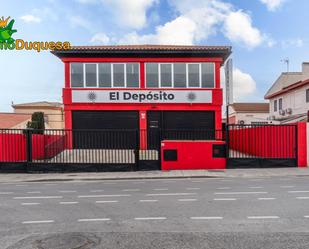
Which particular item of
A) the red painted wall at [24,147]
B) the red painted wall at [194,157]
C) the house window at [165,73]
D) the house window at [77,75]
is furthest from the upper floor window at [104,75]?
the red painted wall at [194,157]

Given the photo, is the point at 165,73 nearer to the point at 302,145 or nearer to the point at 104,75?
the point at 104,75

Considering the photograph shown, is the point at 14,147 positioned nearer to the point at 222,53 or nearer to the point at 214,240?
the point at 214,240

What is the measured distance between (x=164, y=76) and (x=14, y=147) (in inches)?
465

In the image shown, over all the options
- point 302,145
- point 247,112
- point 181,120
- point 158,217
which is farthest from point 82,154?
point 247,112

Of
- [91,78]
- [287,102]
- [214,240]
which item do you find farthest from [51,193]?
[287,102]

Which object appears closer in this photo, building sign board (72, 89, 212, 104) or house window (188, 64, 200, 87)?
building sign board (72, 89, 212, 104)

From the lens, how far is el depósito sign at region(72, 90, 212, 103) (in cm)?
2275

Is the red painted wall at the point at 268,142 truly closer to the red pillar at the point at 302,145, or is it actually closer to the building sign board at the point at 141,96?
the red pillar at the point at 302,145

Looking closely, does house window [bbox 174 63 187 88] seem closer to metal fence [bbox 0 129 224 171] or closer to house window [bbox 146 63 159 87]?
house window [bbox 146 63 159 87]

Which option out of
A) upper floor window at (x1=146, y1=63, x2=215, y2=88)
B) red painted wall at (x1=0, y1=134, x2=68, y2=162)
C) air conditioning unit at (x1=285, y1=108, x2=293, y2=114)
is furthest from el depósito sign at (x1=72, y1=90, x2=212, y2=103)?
air conditioning unit at (x1=285, y1=108, x2=293, y2=114)

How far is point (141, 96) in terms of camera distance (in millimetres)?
22859

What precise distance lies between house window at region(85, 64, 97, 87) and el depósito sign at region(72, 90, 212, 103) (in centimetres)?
66

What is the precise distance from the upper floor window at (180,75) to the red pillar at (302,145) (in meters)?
8.42

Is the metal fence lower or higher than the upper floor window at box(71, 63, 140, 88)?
lower
